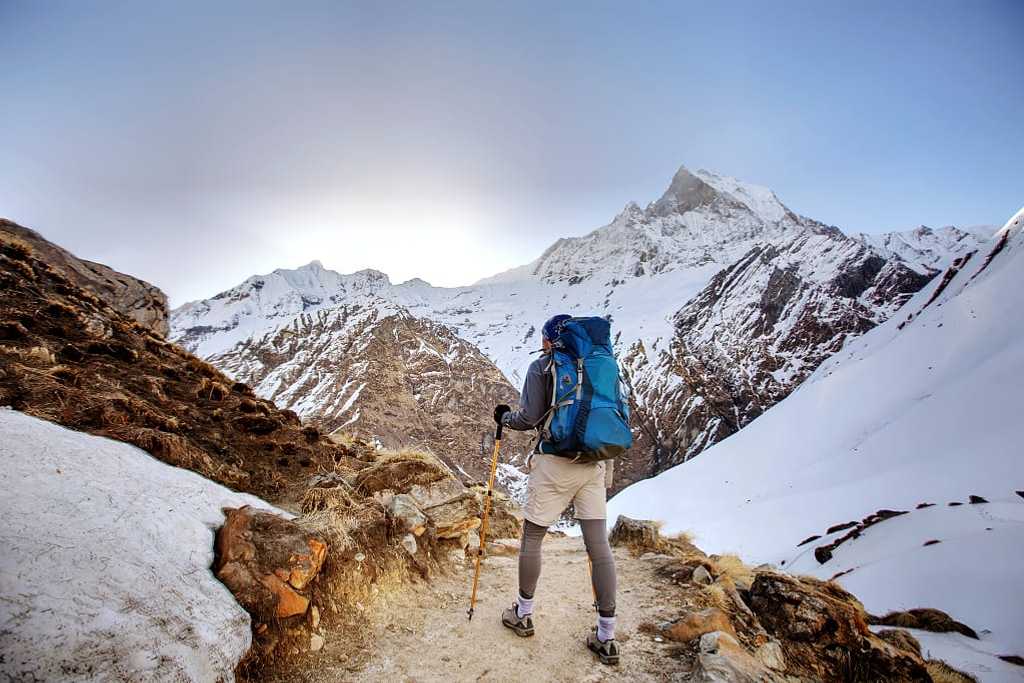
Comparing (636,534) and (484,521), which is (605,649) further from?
(636,534)

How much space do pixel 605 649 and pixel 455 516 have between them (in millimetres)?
2552

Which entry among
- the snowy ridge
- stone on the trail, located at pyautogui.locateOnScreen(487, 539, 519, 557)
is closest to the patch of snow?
stone on the trail, located at pyautogui.locateOnScreen(487, 539, 519, 557)

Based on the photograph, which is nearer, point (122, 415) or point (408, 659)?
point (408, 659)

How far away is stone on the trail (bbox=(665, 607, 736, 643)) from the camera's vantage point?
162 inches

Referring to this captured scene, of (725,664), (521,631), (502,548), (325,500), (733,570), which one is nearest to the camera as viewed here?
(725,664)

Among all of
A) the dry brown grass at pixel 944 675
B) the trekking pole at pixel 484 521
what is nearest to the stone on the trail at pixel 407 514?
the trekking pole at pixel 484 521

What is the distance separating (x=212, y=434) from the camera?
605cm

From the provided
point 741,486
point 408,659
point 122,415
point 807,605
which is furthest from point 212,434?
point 741,486

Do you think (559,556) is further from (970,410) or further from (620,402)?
(970,410)

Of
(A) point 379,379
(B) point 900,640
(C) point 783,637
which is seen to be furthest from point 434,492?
(A) point 379,379

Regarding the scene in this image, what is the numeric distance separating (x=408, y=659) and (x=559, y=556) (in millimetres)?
4727

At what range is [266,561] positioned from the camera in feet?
10.4

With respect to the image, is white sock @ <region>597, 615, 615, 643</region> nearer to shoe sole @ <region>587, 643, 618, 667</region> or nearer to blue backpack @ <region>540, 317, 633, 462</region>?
shoe sole @ <region>587, 643, 618, 667</region>

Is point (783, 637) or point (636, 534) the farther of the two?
point (636, 534)
